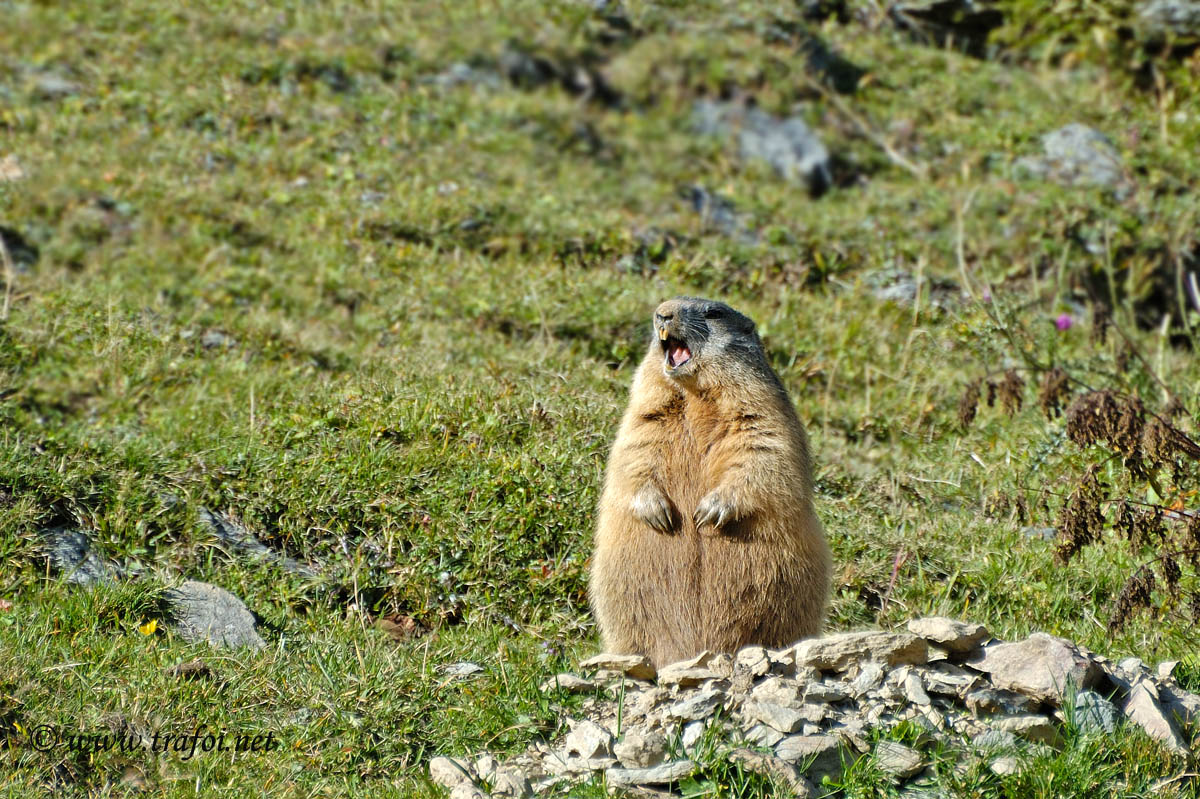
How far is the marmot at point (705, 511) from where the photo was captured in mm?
4652

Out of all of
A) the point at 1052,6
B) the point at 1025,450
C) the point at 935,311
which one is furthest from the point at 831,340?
the point at 1052,6

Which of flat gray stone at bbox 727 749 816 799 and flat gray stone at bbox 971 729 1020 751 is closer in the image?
flat gray stone at bbox 727 749 816 799

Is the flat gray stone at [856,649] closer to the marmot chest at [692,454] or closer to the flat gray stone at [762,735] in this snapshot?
the flat gray stone at [762,735]

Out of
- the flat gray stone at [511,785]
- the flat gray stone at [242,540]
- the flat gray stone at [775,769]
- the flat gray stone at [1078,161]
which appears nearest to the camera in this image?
the flat gray stone at [775,769]

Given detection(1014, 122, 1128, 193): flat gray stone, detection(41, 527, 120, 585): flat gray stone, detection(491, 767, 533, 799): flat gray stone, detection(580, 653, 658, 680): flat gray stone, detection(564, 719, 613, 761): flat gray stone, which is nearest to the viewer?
detection(491, 767, 533, 799): flat gray stone

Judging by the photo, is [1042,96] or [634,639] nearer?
[634,639]

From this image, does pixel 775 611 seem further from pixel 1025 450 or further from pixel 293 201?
pixel 293 201

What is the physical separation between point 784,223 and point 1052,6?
6013mm

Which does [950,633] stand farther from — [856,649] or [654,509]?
[654,509]

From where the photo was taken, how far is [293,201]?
9.84 m

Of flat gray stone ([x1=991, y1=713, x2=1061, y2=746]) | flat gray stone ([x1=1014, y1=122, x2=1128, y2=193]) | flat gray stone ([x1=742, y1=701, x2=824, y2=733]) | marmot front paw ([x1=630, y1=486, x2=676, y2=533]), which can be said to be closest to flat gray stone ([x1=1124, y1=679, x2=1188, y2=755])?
flat gray stone ([x1=991, y1=713, x2=1061, y2=746])

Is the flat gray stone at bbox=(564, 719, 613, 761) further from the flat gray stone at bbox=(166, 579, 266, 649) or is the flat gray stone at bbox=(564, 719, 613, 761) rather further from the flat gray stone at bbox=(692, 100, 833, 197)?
the flat gray stone at bbox=(692, 100, 833, 197)

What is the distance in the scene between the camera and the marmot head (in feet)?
16.0

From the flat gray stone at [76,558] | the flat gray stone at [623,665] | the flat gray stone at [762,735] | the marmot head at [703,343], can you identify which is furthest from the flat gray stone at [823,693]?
the flat gray stone at [76,558]
